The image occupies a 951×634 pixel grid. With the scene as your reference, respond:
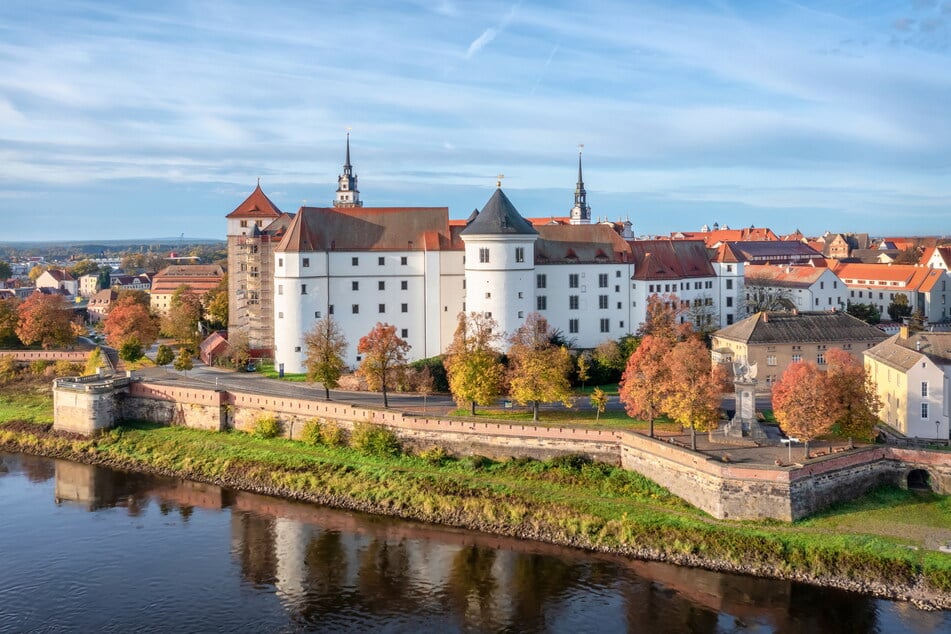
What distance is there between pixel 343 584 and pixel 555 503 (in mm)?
9326

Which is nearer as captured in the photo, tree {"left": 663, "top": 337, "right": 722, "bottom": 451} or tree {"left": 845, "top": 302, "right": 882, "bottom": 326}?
tree {"left": 663, "top": 337, "right": 722, "bottom": 451}

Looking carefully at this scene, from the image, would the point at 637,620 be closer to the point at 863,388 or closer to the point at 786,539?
the point at 786,539

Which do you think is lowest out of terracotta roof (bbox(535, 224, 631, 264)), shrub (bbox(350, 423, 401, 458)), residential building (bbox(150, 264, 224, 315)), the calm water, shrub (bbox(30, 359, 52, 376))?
the calm water

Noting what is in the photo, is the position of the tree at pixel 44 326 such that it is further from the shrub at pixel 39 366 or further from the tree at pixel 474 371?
the tree at pixel 474 371

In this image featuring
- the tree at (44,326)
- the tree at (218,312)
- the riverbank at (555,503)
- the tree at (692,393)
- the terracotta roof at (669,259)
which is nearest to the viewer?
the riverbank at (555,503)

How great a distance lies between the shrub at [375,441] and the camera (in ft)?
134

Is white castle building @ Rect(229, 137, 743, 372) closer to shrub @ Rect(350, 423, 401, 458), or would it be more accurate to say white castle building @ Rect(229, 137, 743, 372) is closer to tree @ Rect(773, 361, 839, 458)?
shrub @ Rect(350, 423, 401, 458)

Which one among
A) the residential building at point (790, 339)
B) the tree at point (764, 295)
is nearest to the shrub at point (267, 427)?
the residential building at point (790, 339)

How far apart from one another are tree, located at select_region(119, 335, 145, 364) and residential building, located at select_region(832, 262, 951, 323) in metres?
56.4

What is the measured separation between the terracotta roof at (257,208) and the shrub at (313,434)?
85.9 feet

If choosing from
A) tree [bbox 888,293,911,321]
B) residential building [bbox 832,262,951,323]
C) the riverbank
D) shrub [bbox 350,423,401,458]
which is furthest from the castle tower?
tree [bbox 888,293,911,321]

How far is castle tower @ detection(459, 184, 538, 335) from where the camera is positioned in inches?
2089

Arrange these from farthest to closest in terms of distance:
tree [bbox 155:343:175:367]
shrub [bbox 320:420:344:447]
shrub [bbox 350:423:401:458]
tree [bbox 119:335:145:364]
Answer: tree [bbox 155:343:175:367] → tree [bbox 119:335:145:364] → shrub [bbox 320:420:344:447] → shrub [bbox 350:423:401:458]

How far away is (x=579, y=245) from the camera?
58.7 meters
